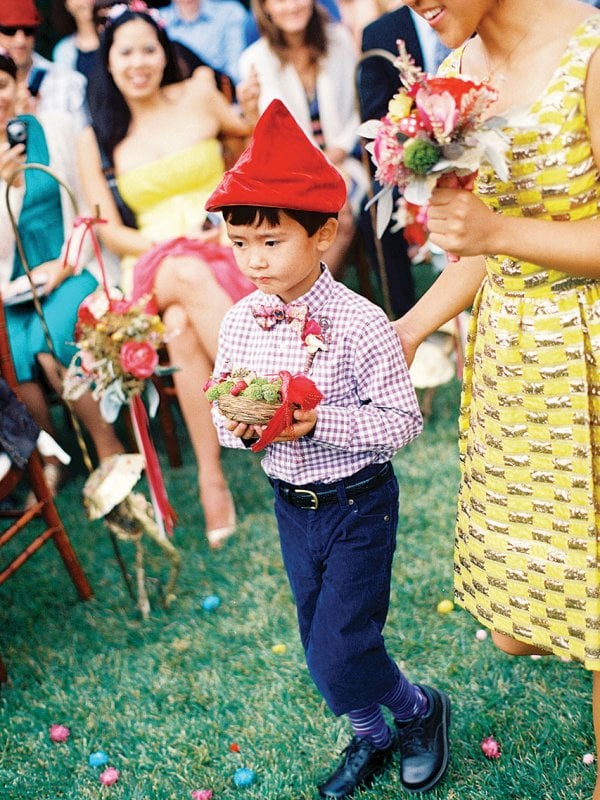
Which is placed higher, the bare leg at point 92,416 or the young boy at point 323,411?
the young boy at point 323,411

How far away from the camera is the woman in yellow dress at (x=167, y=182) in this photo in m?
3.68

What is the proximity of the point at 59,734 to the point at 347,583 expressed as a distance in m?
1.15

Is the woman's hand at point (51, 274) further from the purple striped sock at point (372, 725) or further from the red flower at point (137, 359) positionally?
the purple striped sock at point (372, 725)

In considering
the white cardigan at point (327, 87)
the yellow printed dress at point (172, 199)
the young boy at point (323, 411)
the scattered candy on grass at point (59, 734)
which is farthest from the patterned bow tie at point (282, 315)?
the white cardigan at point (327, 87)

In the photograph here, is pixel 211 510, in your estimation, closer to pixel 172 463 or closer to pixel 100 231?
pixel 172 463

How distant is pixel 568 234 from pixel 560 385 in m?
0.28

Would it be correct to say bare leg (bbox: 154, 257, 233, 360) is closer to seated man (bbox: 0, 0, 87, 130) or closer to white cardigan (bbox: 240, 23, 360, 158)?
white cardigan (bbox: 240, 23, 360, 158)

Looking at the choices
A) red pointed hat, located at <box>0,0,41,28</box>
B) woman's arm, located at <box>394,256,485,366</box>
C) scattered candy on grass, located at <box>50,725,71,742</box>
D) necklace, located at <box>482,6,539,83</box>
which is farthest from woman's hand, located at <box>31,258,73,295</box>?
necklace, located at <box>482,6,539,83</box>

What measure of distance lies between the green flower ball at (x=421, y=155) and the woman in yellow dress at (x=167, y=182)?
232 cm

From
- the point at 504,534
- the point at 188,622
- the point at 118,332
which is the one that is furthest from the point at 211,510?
the point at 504,534

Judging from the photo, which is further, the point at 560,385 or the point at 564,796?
the point at 564,796

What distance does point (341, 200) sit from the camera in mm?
1890

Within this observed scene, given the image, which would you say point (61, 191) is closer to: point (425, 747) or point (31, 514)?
point (31, 514)

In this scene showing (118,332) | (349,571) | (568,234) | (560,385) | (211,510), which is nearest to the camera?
(568,234)
